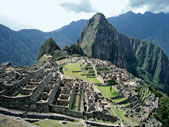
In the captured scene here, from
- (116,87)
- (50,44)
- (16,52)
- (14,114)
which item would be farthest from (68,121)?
(16,52)

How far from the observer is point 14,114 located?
1702 centimetres

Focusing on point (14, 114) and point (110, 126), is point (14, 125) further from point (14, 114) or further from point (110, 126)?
point (110, 126)

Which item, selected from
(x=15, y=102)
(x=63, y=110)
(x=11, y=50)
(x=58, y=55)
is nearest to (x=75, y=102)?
(x=63, y=110)

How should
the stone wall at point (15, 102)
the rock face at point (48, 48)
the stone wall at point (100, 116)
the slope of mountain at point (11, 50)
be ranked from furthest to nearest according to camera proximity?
1. the slope of mountain at point (11, 50)
2. the rock face at point (48, 48)
3. the stone wall at point (100, 116)
4. the stone wall at point (15, 102)

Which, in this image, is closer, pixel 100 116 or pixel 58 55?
pixel 100 116

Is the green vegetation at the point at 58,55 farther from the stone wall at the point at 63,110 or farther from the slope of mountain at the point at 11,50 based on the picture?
the stone wall at the point at 63,110

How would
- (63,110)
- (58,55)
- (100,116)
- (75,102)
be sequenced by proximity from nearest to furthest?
(63,110) < (100,116) < (75,102) < (58,55)

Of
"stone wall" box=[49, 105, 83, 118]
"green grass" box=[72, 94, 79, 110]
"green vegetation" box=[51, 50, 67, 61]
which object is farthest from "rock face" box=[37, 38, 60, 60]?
"stone wall" box=[49, 105, 83, 118]

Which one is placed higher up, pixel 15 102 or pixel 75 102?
pixel 15 102

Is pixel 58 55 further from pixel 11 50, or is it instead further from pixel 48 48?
pixel 11 50

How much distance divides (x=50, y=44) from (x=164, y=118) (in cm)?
12949

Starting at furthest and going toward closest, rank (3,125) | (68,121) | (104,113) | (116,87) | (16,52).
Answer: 1. (16,52)
2. (116,87)
3. (104,113)
4. (68,121)
5. (3,125)

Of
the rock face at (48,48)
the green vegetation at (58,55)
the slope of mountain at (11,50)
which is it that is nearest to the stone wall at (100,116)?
the green vegetation at (58,55)

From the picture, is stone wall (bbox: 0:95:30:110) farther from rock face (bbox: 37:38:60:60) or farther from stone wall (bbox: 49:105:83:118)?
rock face (bbox: 37:38:60:60)
